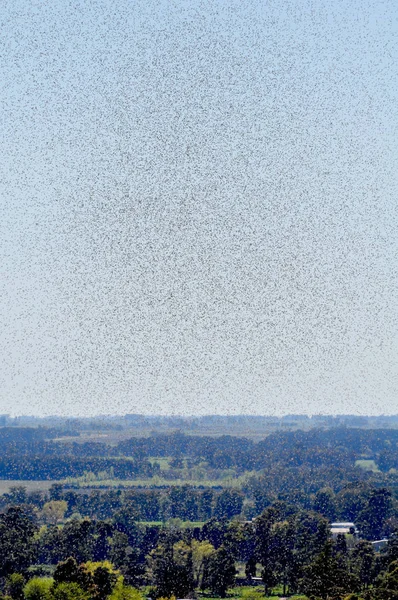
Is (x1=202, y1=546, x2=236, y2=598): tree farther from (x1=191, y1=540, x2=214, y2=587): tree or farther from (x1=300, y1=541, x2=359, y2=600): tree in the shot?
(x1=300, y1=541, x2=359, y2=600): tree

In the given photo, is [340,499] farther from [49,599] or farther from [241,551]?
[49,599]

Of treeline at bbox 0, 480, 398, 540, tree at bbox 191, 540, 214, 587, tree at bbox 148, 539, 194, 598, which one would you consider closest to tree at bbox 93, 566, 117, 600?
tree at bbox 148, 539, 194, 598

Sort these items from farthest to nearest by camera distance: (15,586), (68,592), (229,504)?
(229,504) → (15,586) → (68,592)

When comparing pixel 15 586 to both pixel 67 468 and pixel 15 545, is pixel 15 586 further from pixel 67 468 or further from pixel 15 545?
pixel 67 468

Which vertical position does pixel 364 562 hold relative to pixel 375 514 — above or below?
below

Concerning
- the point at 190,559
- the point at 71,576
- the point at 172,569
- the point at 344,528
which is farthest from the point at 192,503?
the point at 71,576
